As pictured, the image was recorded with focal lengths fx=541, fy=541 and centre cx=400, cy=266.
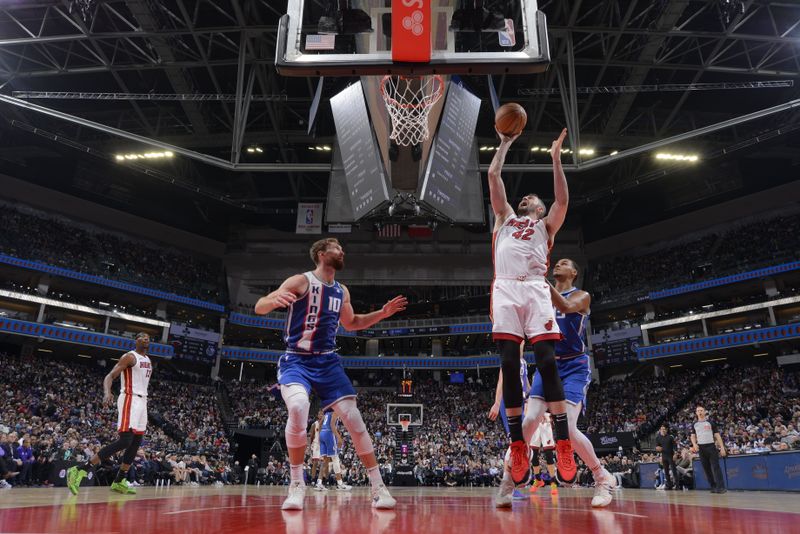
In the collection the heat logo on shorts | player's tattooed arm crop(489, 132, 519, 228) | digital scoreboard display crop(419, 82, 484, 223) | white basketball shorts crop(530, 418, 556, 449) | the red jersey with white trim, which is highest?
digital scoreboard display crop(419, 82, 484, 223)

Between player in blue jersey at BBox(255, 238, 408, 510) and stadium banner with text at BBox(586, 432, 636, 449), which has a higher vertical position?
player in blue jersey at BBox(255, 238, 408, 510)

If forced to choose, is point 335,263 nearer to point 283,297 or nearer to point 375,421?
point 283,297

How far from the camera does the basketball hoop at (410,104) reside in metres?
11.8

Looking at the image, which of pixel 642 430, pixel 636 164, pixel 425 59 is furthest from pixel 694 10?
pixel 642 430

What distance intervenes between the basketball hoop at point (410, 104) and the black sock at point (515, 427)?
8.86 meters

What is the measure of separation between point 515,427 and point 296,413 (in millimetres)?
1523

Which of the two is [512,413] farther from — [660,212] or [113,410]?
[660,212]

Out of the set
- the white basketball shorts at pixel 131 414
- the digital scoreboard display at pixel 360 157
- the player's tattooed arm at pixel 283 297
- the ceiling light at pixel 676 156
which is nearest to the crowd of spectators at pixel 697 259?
the ceiling light at pixel 676 156

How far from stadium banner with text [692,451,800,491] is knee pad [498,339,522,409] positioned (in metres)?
10.2

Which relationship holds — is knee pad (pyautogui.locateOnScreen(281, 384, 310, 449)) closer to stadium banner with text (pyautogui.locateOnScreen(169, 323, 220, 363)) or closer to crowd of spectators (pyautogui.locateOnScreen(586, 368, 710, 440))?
crowd of spectators (pyautogui.locateOnScreen(586, 368, 710, 440))

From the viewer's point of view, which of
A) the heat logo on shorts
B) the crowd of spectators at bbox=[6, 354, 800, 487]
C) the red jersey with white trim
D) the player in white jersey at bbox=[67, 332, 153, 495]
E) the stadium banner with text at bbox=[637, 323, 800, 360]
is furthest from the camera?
the stadium banner with text at bbox=[637, 323, 800, 360]

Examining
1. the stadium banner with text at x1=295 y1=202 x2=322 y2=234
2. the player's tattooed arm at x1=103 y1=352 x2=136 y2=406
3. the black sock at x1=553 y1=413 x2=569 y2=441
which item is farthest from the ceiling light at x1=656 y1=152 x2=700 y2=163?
the player's tattooed arm at x1=103 y1=352 x2=136 y2=406

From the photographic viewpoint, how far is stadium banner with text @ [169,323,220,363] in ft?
105

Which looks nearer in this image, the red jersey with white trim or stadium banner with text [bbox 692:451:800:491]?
the red jersey with white trim
